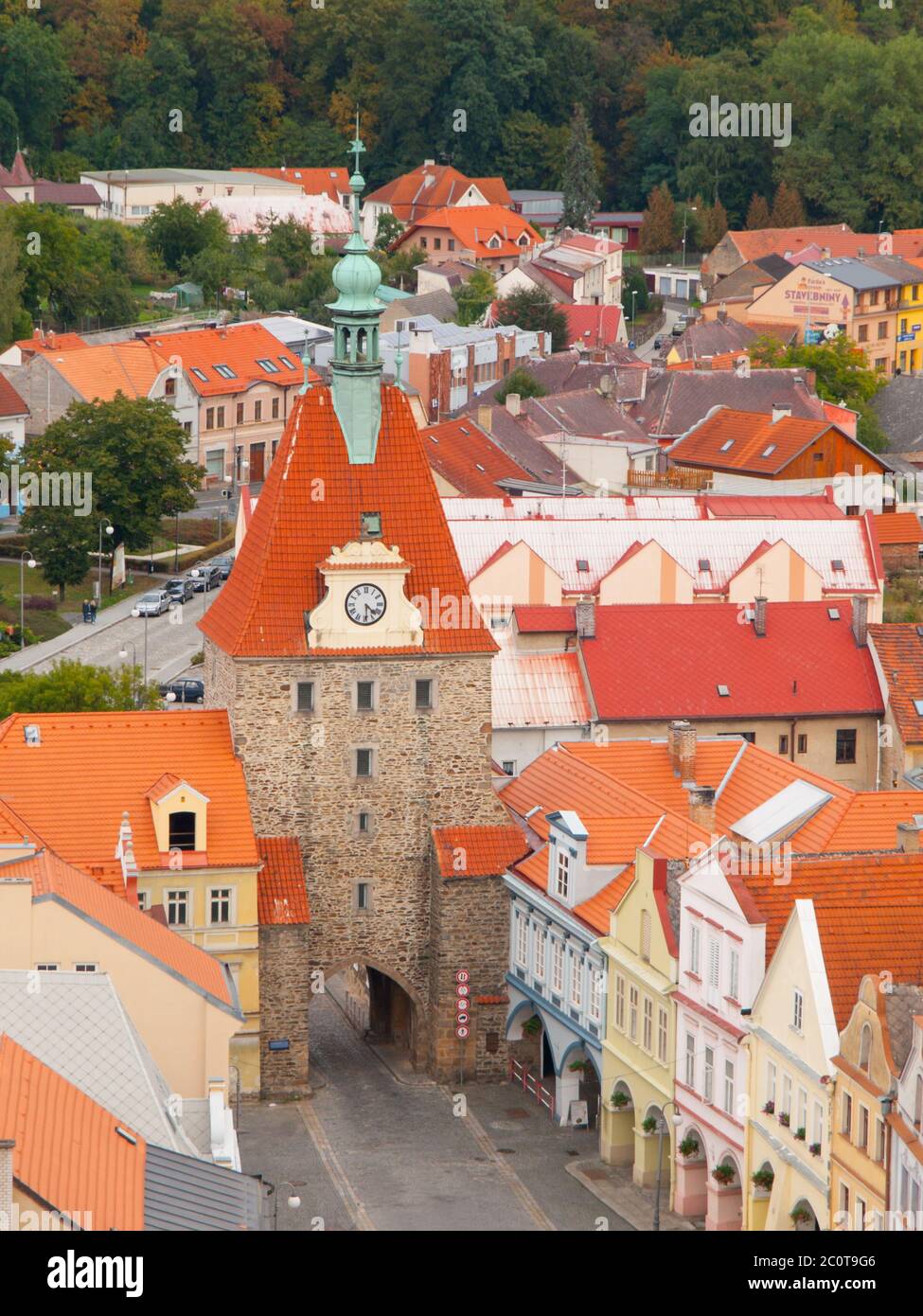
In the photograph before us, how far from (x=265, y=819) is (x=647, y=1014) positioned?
42.5ft

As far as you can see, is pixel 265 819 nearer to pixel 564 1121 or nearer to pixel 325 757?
pixel 325 757

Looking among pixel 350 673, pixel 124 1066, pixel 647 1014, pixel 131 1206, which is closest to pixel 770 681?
pixel 350 673

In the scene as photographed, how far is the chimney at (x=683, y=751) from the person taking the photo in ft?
274

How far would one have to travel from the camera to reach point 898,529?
129 metres

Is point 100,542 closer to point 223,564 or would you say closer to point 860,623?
point 223,564

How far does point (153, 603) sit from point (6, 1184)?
85.1 meters

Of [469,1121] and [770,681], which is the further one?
[770,681]

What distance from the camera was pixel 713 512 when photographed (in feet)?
387

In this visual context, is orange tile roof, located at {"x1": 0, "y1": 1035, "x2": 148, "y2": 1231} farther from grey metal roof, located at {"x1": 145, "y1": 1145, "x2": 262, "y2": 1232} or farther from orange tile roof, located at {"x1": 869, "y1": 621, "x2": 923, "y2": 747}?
orange tile roof, located at {"x1": 869, "y1": 621, "x2": 923, "y2": 747}

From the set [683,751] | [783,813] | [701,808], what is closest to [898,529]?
[683,751]

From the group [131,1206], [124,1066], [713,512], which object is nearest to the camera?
[131,1206]

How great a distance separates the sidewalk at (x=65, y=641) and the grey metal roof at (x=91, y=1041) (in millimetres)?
57780

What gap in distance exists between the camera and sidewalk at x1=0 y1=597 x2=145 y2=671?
122 meters

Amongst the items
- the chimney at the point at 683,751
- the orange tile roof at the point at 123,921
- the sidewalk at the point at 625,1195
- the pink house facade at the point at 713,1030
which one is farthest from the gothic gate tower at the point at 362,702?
the pink house facade at the point at 713,1030
